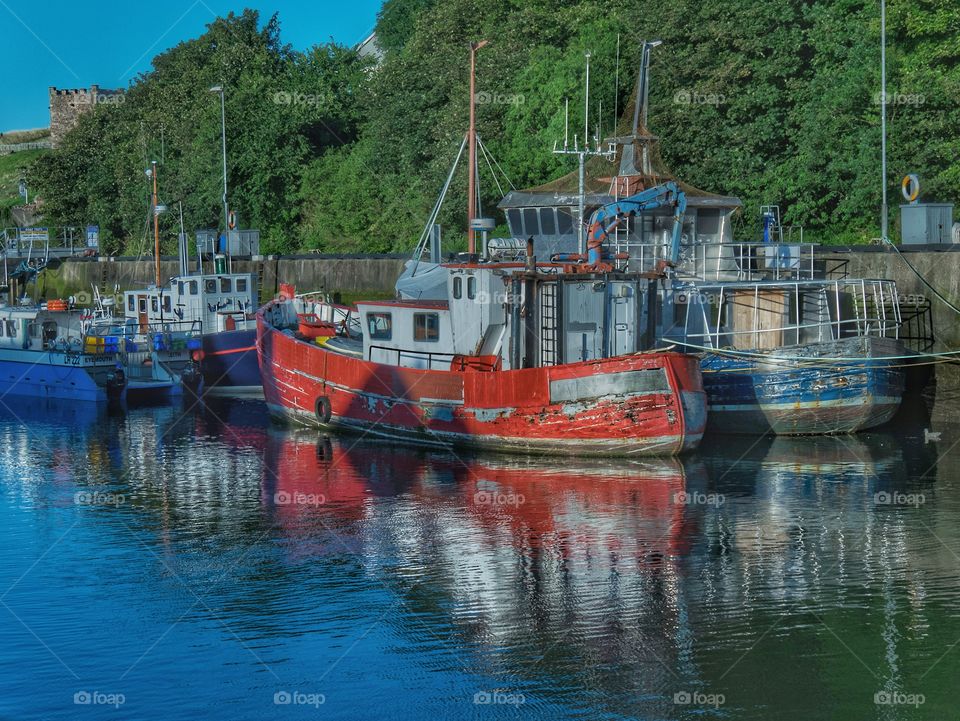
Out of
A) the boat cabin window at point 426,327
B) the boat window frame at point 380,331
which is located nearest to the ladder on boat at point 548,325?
the boat cabin window at point 426,327

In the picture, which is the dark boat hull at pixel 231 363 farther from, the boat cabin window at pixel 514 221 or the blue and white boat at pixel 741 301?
the blue and white boat at pixel 741 301

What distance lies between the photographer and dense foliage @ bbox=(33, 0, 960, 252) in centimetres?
4006

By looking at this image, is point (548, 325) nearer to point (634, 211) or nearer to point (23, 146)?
point (634, 211)

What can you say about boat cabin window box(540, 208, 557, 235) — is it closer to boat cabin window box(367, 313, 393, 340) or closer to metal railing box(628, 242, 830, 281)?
metal railing box(628, 242, 830, 281)

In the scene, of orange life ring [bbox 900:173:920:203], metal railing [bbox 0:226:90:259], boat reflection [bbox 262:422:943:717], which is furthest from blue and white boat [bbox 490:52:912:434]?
metal railing [bbox 0:226:90:259]

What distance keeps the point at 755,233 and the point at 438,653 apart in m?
31.0

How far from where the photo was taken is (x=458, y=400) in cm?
2797

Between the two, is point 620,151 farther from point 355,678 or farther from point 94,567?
point 355,678

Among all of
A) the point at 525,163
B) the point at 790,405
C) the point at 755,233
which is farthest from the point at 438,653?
the point at 525,163

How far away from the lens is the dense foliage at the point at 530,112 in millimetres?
40062

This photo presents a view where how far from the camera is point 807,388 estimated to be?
28.5 metres

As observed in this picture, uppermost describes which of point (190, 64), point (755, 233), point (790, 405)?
point (190, 64)

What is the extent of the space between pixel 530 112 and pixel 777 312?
776 inches

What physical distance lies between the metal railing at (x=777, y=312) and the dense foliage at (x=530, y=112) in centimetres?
964
